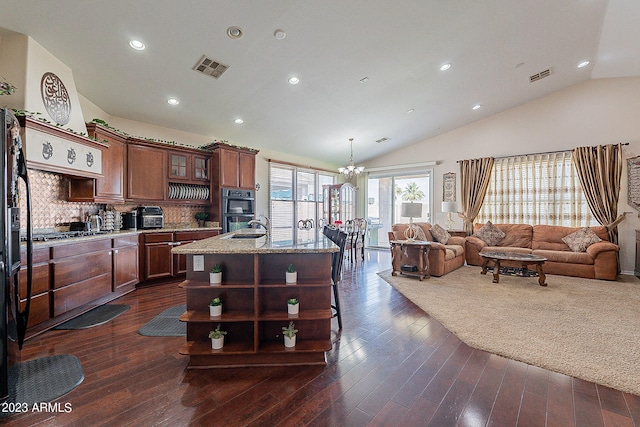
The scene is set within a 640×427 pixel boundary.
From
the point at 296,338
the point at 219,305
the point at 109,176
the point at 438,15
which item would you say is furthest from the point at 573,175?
the point at 109,176

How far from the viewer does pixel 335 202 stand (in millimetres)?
8000

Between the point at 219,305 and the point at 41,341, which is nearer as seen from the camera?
the point at 219,305

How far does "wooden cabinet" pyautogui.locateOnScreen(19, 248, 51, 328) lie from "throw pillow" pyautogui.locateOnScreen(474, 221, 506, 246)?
7.25 meters

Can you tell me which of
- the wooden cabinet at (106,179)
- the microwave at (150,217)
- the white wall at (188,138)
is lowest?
the microwave at (150,217)

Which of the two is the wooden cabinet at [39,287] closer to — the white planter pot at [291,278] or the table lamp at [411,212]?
the white planter pot at [291,278]

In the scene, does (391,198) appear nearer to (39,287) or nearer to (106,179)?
(106,179)

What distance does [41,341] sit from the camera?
248cm

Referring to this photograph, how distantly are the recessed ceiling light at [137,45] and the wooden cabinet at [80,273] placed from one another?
232cm

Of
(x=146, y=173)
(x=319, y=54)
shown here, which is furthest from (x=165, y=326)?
(x=319, y=54)

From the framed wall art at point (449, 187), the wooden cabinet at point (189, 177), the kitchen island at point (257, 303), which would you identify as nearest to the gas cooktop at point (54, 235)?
the wooden cabinet at point (189, 177)

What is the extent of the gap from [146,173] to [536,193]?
26.4 feet

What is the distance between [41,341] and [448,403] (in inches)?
139

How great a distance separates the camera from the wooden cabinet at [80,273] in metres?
2.78

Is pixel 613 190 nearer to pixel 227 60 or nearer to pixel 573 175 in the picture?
pixel 573 175
